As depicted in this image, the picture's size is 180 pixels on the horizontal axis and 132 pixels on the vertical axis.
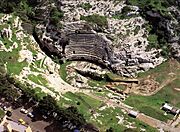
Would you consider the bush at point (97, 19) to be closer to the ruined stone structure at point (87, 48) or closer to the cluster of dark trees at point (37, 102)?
the ruined stone structure at point (87, 48)

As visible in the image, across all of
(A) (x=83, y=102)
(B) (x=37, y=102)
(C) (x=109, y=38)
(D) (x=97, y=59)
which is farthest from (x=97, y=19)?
(B) (x=37, y=102)

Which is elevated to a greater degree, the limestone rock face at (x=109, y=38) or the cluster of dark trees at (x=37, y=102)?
the limestone rock face at (x=109, y=38)

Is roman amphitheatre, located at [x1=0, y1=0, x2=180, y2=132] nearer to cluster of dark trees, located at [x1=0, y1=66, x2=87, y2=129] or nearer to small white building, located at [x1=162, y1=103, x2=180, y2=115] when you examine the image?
small white building, located at [x1=162, y1=103, x2=180, y2=115]

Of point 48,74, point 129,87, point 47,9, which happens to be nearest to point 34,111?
point 48,74

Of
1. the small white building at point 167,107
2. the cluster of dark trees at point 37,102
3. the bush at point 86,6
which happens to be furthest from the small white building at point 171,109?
the bush at point 86,6

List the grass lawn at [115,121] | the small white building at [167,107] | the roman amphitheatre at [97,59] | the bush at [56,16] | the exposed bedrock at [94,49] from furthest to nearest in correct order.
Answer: the bush at [56,16] → the exposed bedrock at [94,49] → the roman amphitheatre at [97,59] → the small white building at [167,107] → the grass lawn at [115,121]

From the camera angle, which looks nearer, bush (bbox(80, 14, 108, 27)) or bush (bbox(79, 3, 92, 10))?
bush (bbox(80, 14, 108, 27))

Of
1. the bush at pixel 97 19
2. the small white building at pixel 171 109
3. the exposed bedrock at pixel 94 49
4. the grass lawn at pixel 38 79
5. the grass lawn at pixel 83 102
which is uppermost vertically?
the bush at pixel 97 19

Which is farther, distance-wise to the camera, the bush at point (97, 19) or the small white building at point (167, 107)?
the bush at point (97, 19)

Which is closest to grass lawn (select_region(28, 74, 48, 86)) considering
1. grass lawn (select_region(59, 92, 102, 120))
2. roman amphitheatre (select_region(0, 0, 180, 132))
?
roman amphitheatre (select_region(0, 0, 180, 132))

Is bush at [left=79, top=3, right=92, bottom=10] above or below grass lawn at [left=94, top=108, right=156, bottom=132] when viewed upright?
above

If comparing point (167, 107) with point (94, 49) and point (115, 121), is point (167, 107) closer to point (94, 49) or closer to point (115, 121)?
point (115, 121)

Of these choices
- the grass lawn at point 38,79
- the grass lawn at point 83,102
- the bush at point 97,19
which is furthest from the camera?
the bush at point 97,19
